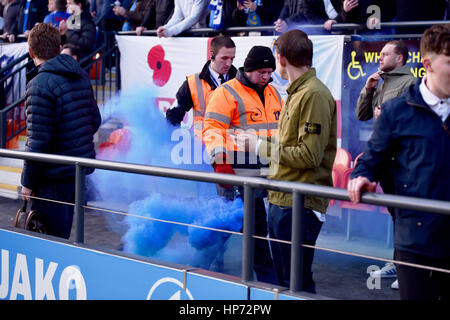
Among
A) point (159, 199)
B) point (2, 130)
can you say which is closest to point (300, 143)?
point (159, 199)

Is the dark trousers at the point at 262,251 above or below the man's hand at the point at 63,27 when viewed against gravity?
below

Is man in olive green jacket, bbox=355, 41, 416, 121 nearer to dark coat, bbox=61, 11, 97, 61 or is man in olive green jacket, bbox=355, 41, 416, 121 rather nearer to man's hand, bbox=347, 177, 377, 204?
man's hand, bbox=347, 177, 377, 204

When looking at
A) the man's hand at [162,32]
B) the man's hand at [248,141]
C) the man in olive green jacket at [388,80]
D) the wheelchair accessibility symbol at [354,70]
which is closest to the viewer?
the man's hand at [248,141]

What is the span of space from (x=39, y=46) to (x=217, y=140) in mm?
1542

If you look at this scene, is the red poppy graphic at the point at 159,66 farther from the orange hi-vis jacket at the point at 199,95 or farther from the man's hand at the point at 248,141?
the man's hand at the point at 248,141

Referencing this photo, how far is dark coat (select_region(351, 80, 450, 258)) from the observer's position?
315 cm

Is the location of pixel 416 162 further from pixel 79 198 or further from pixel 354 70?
pixel 354 70

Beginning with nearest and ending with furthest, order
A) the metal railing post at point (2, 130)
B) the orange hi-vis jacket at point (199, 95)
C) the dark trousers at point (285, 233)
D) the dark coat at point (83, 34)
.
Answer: the dark trousers at point (285, 233)
the orange hi-vis jacket at point (199, 95)
the metal railing post at point (2, 130)
the dark coat at point (83, 34)

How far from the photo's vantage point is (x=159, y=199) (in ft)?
21.0

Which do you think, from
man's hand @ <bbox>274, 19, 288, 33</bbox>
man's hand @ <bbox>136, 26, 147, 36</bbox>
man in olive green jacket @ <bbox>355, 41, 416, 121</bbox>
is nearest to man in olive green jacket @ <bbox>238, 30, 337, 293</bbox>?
man in olive green jacket @ <bbox>355, 41, 416, 121</bbox>

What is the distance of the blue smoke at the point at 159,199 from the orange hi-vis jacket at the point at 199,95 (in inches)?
27.8

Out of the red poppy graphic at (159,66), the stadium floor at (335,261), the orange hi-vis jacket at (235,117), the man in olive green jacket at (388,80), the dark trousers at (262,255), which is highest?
the red poppy graphic at (159,66)

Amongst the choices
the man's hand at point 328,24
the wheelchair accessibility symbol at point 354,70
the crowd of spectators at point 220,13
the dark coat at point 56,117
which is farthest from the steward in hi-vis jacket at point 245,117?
the man's hand at point 328,24

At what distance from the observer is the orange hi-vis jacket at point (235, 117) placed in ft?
16.4
